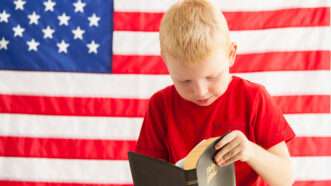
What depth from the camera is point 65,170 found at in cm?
174

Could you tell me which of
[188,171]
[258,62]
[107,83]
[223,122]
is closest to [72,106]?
[107,83]

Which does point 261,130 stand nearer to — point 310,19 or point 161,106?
point 161,106

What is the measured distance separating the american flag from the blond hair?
812mm

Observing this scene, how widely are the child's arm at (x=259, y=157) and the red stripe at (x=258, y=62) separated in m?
0.73

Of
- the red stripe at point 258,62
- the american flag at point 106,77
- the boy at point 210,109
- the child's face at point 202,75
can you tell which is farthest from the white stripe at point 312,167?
the child's face at point 202,75

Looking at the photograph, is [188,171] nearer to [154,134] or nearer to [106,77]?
[154,134]

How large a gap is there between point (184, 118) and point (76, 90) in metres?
0.78

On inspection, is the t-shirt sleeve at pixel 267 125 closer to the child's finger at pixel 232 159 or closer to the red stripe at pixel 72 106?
the child's finger at pixel 232 159

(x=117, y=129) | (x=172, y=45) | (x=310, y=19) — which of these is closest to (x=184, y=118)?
(x=172, y=45)

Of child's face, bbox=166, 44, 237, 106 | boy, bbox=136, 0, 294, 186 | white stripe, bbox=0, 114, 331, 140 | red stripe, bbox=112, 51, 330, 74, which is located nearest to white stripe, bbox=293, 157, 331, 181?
red stripe, bbox=112, 51, 330, 74

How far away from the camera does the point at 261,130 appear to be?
0.97m

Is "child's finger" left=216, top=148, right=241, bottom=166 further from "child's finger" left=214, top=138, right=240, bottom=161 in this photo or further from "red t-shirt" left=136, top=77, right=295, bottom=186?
"red t-shirt" left=136, top=77, right=295, bottom=186

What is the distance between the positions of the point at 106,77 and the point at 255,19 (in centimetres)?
53

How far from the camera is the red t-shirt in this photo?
979 mm
